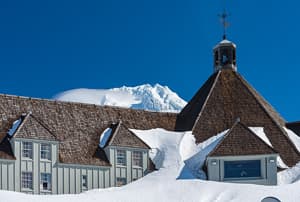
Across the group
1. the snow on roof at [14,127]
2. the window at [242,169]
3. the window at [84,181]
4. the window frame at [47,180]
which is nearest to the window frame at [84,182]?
the window at [84,181]

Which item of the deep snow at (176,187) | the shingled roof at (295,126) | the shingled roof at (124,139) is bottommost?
the deep snow at (176,187)

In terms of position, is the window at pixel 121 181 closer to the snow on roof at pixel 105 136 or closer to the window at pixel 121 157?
the window at pixel 121 157

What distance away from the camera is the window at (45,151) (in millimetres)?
50438

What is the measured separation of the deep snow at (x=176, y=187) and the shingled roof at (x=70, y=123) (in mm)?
2070

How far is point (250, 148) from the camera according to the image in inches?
2020

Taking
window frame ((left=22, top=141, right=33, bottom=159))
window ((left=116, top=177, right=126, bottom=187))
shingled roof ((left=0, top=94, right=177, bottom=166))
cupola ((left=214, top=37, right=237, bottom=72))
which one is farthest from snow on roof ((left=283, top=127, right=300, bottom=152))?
window frame ((left=22, top=141, right=33, bottom=159))

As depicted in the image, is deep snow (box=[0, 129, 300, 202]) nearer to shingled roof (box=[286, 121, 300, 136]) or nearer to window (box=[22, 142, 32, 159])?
window (box=[22, 142, 32, 159])

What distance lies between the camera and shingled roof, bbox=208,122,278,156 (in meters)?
51.0

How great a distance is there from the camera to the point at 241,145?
51.5m

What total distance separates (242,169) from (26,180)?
13.3 meters

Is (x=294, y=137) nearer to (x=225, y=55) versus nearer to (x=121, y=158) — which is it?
(x=225, y=55)

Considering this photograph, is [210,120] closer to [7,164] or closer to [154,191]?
[154,191]

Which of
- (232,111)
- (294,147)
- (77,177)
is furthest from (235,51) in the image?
(77,177)

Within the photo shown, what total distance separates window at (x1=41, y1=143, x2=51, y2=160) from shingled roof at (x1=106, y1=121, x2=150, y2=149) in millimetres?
4031
